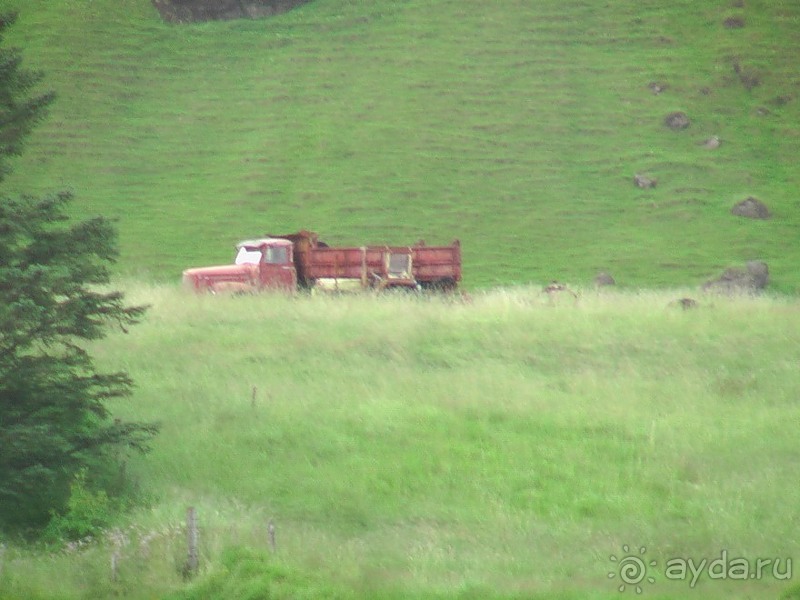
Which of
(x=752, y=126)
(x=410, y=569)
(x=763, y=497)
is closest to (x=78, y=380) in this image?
(x=410, y=569)

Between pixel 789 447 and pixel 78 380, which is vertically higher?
pixel 78 380

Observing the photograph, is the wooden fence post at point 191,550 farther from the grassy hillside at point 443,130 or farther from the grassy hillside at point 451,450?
the grassy hillside at point 443,130

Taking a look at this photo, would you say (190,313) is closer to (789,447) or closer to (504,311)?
(504,311)

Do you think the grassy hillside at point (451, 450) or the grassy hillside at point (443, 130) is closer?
the grassy hillside at point (451, 450)

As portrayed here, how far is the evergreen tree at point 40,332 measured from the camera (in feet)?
41.1

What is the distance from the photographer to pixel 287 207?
50688 millimetres

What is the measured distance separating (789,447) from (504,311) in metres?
9.34

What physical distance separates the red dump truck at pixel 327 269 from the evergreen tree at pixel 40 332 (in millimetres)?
13677

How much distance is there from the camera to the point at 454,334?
70.0 ft

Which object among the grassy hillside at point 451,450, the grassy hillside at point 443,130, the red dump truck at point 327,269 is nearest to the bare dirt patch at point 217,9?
the grassy hillside at point 443,130

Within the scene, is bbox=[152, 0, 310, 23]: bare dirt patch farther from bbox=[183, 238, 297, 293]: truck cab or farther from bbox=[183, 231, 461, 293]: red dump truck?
bbox=[183, 238, 297, 293]: truck cab

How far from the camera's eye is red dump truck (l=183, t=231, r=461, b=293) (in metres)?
27.8

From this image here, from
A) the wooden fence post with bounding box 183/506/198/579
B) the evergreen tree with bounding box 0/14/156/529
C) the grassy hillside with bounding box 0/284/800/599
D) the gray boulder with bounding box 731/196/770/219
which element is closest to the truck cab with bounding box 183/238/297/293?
the grassy hillside with bounding box 0/284/800/599

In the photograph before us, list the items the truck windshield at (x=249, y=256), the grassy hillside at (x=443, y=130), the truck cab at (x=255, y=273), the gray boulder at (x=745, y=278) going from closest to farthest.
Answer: the truck cab at (x=255, y=273) < the truck windshield at (x=249, y=256) < the gray boulder at (x=745, y=278) < the grassy hillside at (x=443, y=130)
